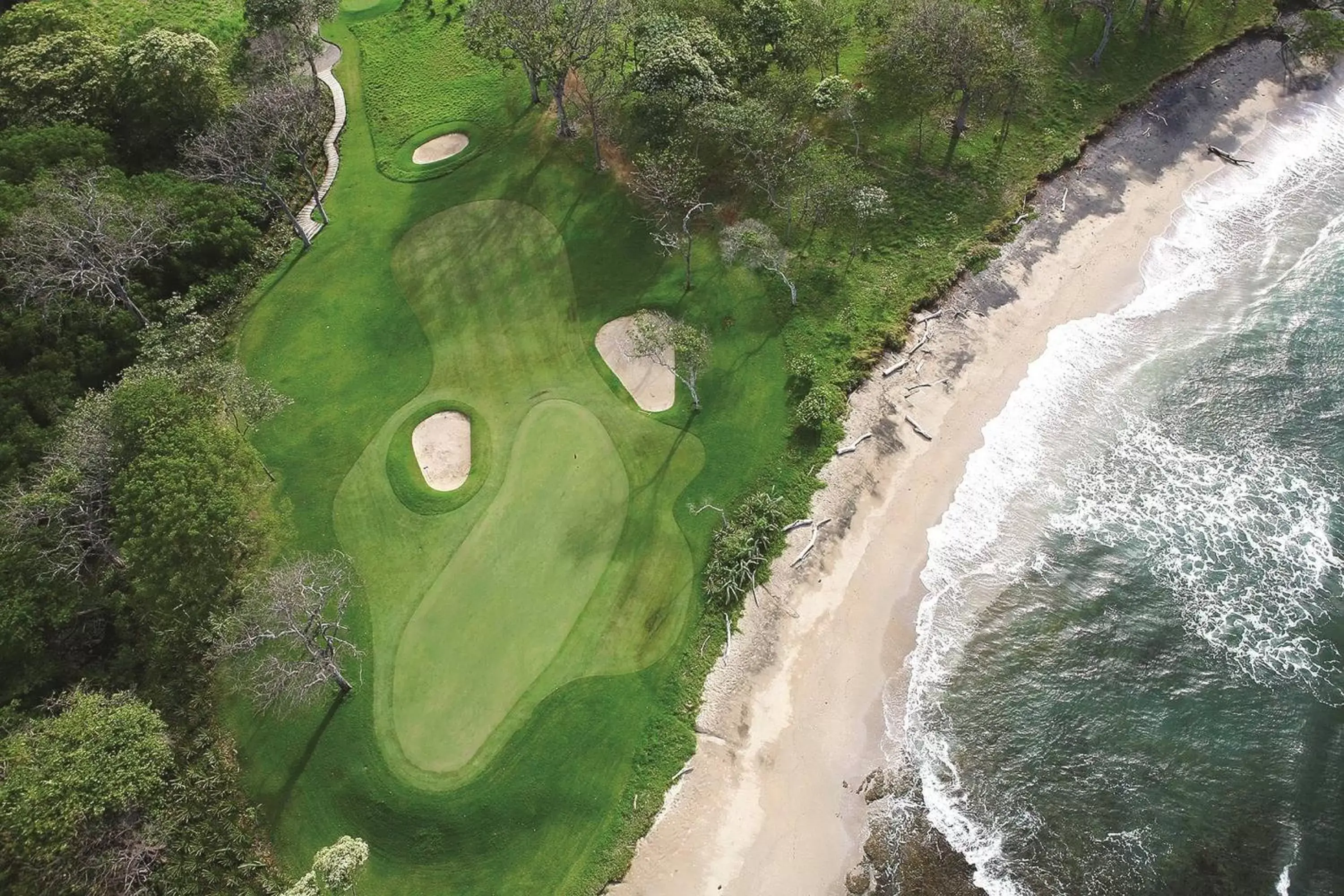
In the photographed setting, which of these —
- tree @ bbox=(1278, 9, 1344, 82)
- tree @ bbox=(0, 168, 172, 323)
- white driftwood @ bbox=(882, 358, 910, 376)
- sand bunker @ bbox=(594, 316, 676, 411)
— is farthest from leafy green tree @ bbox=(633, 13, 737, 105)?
tree @ bbox=(1278, 9, 1344, 82)

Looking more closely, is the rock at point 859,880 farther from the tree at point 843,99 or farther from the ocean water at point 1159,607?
the tree at point 843,99

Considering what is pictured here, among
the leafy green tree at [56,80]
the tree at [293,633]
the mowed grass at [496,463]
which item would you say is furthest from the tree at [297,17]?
the tree at [293,633]

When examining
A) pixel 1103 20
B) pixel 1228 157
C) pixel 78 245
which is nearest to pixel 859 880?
pixel 78 245

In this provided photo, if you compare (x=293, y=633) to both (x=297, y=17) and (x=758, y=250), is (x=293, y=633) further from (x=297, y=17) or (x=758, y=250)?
(x=297, y=17)

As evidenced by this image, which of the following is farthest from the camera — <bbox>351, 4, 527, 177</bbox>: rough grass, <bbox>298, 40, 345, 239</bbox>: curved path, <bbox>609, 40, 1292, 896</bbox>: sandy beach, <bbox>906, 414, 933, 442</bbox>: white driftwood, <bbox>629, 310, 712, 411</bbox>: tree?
<bbox>351, 4, 527, 177</bbox>: rough grass

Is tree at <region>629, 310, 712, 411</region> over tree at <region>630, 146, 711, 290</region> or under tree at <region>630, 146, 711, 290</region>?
under

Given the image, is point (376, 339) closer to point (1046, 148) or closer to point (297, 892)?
point (297, 892)

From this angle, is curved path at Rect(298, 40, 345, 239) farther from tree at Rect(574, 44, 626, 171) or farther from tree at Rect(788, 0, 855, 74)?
tree at Rect(788, 0, 855, 74)

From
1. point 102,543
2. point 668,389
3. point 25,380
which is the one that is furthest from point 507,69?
point 102,543
